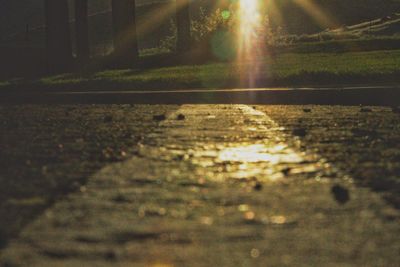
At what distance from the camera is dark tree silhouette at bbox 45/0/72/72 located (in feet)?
101

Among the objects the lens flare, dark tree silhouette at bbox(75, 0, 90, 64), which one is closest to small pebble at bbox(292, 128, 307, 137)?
the lens flare

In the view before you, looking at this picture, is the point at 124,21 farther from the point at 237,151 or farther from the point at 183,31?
the point at 237,151

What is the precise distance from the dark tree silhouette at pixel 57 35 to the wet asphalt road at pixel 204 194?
19334 mm

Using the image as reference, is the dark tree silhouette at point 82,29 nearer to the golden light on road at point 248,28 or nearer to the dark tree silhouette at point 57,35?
the dark tree silhouette at point 57,35

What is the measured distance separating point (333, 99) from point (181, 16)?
19.5 metres

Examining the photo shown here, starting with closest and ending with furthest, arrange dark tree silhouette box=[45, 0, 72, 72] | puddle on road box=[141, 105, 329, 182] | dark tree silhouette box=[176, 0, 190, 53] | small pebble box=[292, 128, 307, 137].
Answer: puddle on road box=[141, 105, 329, 182] → small pebble box=[292, 128, 307, 137] → dark tree silhouette box=[45, 0, 72, 72] → dark tree silhouette box=[176, 0, 190, 53]

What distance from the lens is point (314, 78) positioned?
20.6 m

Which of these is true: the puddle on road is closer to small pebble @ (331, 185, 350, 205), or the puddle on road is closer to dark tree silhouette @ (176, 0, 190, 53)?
small pebble @ (331, 185, 350, 205)

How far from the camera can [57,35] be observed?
31359 millimetres

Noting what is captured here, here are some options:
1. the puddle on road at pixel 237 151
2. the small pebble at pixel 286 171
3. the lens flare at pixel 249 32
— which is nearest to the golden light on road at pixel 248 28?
the lens flare at pixel 249 32

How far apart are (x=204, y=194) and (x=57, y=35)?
25.5 m

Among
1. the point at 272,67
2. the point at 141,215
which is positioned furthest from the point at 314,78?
the point at 141,215

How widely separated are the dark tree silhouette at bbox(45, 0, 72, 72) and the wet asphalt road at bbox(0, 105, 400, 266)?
19.3m

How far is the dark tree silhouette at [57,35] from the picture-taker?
1214 inches
